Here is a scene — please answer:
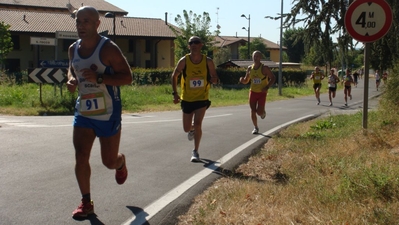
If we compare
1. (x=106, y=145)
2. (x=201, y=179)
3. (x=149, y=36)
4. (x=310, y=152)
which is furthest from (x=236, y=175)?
(x=149, y=36)

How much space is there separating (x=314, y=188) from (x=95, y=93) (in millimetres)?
2267

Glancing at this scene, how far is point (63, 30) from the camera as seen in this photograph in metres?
50.3

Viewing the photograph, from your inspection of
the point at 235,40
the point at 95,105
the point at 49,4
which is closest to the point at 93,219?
the point at 95,105

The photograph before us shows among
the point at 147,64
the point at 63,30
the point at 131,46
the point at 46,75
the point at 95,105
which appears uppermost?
the point at 63,30

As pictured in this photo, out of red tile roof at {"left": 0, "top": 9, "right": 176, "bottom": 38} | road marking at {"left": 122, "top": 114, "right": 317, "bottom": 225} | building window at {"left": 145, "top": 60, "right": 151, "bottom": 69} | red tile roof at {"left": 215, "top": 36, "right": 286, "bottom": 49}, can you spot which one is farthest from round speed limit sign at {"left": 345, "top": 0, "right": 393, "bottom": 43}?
red tile roof at {"left": 215, "top": 36, "right": 286, "bottom": 49}

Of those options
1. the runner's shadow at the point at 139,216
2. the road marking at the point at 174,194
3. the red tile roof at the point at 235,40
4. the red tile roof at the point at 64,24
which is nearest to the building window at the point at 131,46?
the red tile roof at the point at 64,24

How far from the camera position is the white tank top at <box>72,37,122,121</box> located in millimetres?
4766

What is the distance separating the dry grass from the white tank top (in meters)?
1.21

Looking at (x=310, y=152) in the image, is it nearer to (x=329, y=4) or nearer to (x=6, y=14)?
(x=329, y=4)

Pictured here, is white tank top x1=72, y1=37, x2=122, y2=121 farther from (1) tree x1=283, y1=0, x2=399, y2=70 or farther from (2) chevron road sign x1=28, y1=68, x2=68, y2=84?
Result: (2) chevron road sign x1=28, y1=68, x2=68, y2=84

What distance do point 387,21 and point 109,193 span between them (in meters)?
4.99

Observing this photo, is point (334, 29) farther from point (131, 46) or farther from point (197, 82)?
point (131, 46)

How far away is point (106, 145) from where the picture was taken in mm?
4961

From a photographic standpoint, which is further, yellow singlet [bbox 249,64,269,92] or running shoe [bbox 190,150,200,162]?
yellow singlet [bbox 249,64,269,92]
